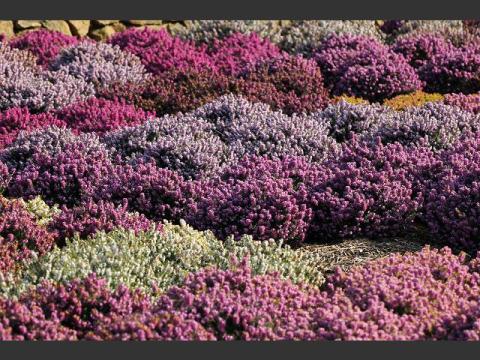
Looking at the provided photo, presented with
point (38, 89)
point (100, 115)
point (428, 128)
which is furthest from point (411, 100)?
point (38, 89)

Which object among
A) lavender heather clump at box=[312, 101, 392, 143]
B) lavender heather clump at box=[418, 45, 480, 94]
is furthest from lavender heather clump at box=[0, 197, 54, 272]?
lavender heather clump at box=[418, 45, 480, 94]

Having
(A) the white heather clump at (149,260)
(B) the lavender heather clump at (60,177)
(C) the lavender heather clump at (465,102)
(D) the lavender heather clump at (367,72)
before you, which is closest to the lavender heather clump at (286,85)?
(D) the lavender heather clump at (367,72)

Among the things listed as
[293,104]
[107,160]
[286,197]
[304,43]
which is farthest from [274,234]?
[304,43]

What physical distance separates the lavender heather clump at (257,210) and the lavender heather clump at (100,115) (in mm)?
2803

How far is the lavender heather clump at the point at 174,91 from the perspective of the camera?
11.8 meters

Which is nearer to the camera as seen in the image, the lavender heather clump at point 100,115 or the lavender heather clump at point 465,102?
the lavender heather clump at point 465,102

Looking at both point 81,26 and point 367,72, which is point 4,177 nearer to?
point 367,72

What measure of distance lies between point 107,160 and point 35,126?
199 centimetres

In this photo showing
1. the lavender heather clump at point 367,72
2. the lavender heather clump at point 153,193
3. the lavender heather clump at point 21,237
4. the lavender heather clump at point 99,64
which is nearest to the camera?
the lavender heather clump at point 21,237

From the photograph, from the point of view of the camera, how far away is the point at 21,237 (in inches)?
293

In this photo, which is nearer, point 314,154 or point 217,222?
point 217,222

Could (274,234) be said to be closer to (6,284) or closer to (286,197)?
A: (286,197)

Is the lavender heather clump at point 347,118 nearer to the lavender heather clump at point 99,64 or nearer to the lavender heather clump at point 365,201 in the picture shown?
the lavender heather clump at point 365,201

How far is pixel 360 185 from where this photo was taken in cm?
827
